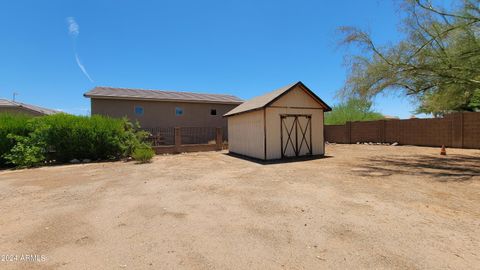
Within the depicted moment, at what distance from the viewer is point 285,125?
1220 centimetres

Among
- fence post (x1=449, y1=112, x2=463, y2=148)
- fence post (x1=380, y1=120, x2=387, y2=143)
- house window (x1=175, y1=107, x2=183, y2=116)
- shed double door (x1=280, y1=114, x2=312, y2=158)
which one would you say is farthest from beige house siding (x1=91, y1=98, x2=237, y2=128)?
fence post (x1=449, y1=112, x2=463, y2=148)

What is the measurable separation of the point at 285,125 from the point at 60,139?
33.9 feet

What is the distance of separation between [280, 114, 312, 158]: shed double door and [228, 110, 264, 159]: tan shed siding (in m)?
1.06

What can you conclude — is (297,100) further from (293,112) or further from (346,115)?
(346,115)

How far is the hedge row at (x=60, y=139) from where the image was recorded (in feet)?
35.4

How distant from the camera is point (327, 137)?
2519cm

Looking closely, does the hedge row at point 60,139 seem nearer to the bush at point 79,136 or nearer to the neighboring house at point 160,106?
the bush at point 79,136

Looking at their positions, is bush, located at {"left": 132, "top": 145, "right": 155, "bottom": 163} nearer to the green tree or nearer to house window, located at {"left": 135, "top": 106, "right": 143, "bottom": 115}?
house window, located at {"left": 135, "top": 106, "right": 143, "bottom": 115}

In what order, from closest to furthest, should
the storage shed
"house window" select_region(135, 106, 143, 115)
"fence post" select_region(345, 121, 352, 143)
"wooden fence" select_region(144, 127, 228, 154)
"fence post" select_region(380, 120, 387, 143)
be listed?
1. the storage shed
2. "wooden fence" select_region(144, 127, 228, 154)
3. "house window" select_region(135, 106, 143, 115)
4. "fence post" select_region(380, 120, 387, 143)
5. "fence post" select_region(345, 121, 352, 143)

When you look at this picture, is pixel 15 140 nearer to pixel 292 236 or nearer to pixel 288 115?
pixel 288 115

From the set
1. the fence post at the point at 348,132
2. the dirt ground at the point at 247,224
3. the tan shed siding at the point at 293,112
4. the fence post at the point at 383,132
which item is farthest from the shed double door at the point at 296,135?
the fence post at the point at 348,132

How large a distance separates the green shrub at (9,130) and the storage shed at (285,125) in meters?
10.0

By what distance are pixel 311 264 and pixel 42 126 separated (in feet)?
42.3

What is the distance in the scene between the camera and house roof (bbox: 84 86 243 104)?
1698 cm
